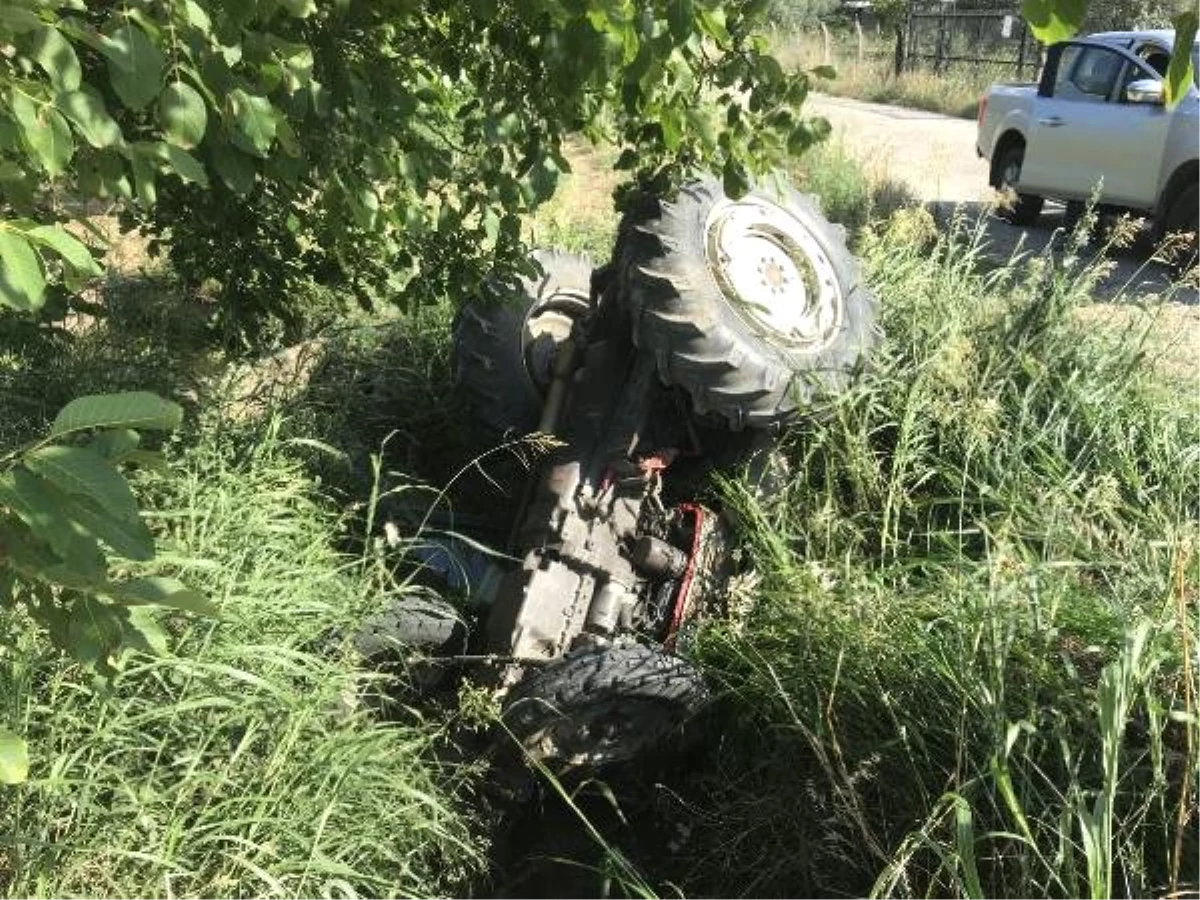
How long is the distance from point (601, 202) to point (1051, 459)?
252 inches

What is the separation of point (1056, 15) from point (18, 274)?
1206 mm

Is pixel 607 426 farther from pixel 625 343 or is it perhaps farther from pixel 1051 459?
pixel 1051 459

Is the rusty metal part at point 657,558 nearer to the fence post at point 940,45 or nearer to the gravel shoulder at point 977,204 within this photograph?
the gravel shoulder at point 977,204

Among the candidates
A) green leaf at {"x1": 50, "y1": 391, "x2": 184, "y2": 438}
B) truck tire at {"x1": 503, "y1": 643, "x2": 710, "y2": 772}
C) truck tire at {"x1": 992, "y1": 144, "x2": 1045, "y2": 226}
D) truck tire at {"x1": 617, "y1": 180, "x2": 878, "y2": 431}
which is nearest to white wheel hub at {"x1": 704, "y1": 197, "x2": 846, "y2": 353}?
truck tire at {"x1": 617, "y1": 180, "x2": 878, "y2": 431}

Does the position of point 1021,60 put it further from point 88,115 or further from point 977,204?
point 88,115

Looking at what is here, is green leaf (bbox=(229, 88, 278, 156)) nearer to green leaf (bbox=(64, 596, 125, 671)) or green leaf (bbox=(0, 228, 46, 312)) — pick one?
green leaf (bbox=(0, 228, 46, 312))

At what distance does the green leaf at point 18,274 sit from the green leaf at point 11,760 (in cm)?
50

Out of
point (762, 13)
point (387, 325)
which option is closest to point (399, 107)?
point (762, 13)

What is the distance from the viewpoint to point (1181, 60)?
3.93ft

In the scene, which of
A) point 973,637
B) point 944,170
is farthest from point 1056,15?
point 944,170

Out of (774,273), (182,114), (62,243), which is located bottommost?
(774,273)

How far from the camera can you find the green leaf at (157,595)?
148 cm

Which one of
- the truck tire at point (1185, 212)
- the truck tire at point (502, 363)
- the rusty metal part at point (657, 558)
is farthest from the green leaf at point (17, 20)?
the truck tire at point (1185, 212)

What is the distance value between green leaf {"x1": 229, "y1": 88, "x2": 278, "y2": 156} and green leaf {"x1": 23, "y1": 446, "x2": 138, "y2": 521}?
0.74 meters
